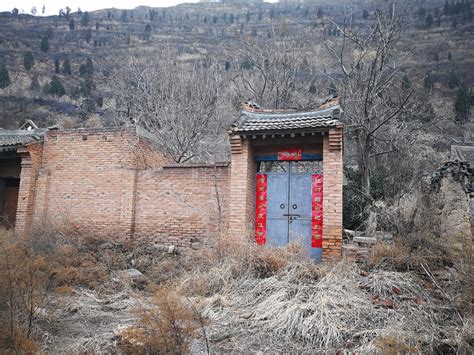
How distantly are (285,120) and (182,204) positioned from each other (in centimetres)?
385

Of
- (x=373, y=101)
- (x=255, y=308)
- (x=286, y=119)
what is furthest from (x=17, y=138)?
(x=373, y=101)

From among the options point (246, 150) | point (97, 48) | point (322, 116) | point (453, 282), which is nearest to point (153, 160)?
point (246, 150)

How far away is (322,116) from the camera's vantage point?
9.52 metres

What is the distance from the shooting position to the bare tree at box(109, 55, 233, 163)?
63.4 ft

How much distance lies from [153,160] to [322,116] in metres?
6.24

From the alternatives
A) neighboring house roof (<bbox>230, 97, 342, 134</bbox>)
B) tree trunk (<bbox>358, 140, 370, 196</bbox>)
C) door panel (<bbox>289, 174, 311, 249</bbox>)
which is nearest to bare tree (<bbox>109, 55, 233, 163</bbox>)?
neighboring house roof (<bbox>230, 97, 342, 134</bbox>)

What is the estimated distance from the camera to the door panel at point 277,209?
31.5 ft

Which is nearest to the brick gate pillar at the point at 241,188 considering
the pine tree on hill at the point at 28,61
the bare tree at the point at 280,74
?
the bare tree at the point at 280,74

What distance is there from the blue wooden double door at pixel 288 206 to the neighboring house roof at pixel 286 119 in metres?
1.17

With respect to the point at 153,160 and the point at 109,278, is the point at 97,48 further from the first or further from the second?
the point at 109,278

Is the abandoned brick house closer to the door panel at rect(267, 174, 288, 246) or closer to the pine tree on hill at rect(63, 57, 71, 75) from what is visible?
the door panel at rect(267, 174, 288, 246)

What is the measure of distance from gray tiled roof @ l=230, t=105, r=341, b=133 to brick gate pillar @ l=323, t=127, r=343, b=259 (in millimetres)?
436

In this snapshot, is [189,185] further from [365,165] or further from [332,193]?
[365,165]

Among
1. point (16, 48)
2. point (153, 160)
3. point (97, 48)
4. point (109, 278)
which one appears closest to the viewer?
point (109, 278)
